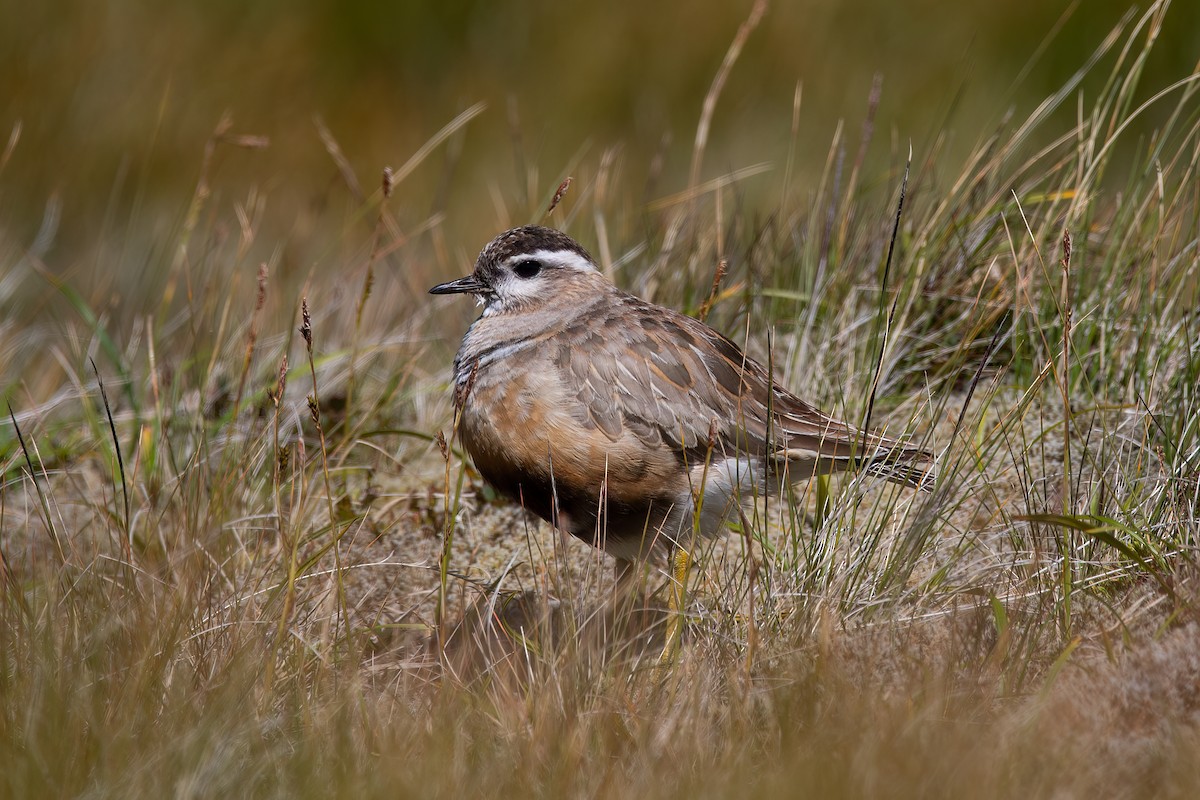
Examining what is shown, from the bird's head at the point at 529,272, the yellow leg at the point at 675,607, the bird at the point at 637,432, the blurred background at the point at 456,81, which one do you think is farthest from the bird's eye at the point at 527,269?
the blurred background at the point at 456,81

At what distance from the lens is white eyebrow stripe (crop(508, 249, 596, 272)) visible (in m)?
5.19

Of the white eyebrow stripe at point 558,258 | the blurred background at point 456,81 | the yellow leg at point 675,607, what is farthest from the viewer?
the blurred background at point 456,81

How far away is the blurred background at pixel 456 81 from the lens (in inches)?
416

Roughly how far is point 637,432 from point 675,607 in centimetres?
71

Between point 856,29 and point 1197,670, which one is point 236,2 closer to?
point 856,29

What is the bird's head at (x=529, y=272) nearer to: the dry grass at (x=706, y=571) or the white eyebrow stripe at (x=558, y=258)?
the white eyebrow stripe at (x=558, y=258)

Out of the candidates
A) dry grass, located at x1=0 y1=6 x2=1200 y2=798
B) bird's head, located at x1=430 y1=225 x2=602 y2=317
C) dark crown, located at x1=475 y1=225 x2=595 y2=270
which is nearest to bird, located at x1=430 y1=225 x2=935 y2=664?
dry grass, located at x1=0 y1=6 x2=1200 y2=798

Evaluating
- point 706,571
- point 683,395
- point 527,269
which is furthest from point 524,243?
point 706,571

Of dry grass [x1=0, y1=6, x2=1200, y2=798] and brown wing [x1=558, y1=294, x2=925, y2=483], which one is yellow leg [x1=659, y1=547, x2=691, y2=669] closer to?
dry grass [x1=0, y1=6, x2=1200, y2=798]

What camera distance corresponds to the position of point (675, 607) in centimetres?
414

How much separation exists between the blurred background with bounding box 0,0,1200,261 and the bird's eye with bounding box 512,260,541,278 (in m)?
4.93

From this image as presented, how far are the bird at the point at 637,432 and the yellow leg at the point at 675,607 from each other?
18 millimetres

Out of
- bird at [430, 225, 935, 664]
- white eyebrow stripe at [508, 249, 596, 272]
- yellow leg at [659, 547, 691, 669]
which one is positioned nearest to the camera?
yellow leg at [659, 547, 691, 669]

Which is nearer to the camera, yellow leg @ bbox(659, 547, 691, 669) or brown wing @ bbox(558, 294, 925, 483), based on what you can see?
yellow leg @ bbox(659, 547, 691, 669)
